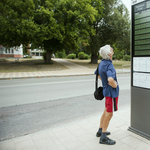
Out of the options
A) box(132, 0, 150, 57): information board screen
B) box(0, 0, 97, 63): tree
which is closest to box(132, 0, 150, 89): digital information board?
box(132, 0, 150, 57): information board screen

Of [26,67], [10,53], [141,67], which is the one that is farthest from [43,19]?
[10,53]

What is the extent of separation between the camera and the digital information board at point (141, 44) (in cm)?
280

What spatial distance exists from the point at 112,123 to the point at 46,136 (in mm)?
1607

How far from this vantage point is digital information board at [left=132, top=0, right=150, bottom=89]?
110 inches

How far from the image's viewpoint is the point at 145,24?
9.23ft

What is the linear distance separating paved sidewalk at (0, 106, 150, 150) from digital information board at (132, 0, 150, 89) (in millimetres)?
1057

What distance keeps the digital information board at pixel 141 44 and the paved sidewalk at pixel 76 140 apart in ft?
3.47

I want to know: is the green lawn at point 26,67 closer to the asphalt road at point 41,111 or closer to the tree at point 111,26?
the tree at point 111,26

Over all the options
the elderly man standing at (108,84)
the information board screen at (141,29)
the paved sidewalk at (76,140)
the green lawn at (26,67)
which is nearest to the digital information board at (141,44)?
the information board screen at (141,29)

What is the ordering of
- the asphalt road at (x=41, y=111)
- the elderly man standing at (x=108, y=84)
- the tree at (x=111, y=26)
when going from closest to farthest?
the elderly man standing at (x=108, y=84) < the asphalt road at (x=41, y=111) < the tree at (x=111, y=26)

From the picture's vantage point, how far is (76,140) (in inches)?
116

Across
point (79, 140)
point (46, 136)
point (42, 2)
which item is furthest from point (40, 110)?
point (42, 2)

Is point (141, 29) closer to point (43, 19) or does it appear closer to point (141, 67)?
point (141, 67)

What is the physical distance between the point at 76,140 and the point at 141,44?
7.34ft
